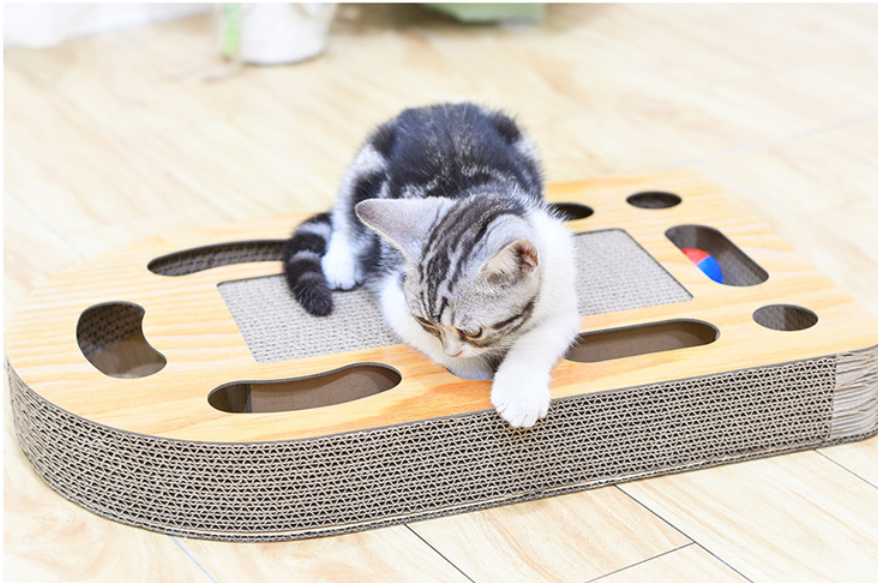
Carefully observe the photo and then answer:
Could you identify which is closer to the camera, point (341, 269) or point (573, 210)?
point (341, 269)

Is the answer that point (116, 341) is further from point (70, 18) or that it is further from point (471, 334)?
point (70, 18)

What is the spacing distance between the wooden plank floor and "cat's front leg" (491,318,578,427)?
0.60 ft

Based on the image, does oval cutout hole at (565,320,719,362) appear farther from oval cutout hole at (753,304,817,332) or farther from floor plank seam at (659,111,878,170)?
floor plank seam at (659,111,878,170)

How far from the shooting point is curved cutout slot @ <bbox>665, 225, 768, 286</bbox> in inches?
72.0

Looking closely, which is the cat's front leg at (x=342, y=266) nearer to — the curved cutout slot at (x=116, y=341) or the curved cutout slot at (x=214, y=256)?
the curved cutout slot at (x=214, y=256)

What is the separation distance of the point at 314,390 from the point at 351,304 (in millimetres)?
190

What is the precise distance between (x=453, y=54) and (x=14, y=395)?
2139 mm

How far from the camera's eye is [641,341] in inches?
67.3

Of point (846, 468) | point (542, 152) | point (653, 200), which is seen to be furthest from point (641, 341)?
point (542, 152)

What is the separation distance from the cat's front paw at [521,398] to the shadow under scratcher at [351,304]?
24cm

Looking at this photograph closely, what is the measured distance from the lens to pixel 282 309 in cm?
170

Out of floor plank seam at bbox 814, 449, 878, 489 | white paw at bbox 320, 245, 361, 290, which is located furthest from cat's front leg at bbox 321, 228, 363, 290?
floor plank seam at bbox 814, 449, 878, 489

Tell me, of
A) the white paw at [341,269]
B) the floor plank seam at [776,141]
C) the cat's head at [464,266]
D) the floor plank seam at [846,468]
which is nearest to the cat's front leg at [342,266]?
the white paw at [341,269]

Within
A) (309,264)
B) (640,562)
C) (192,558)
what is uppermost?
(309,264)
